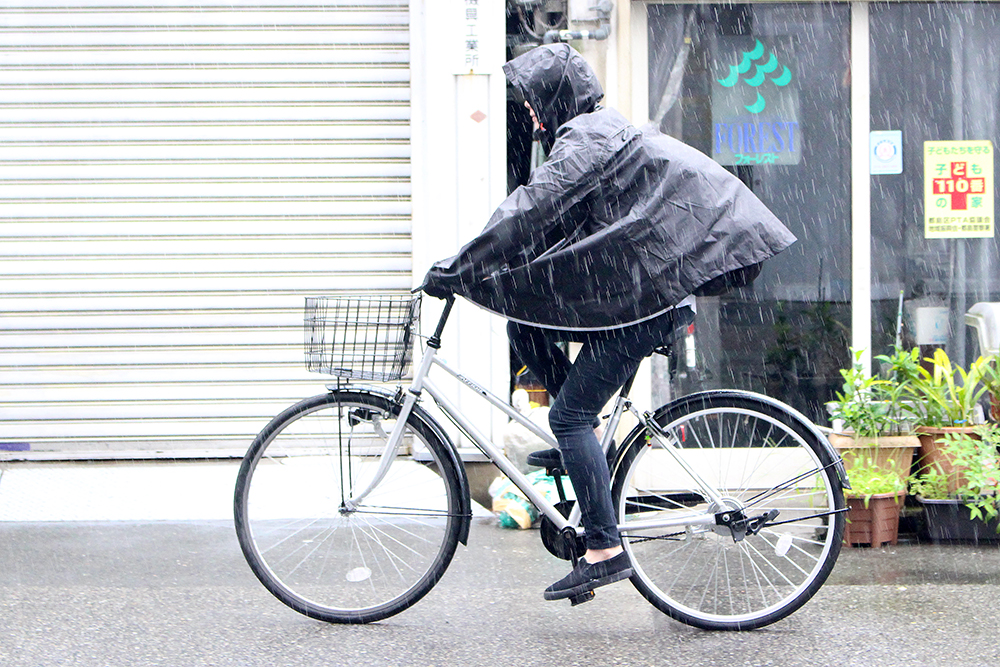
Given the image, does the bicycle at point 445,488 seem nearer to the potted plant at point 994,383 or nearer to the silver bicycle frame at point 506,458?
the silver bicycle frame at point 506,458

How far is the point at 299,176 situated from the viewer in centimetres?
641

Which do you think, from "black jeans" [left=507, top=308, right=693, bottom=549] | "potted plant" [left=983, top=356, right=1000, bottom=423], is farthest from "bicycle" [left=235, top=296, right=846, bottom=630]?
"potted plant" [left=983, top=356, right=1000, bottom=423]

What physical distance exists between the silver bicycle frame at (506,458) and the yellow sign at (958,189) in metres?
3.41

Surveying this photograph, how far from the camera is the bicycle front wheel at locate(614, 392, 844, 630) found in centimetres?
362

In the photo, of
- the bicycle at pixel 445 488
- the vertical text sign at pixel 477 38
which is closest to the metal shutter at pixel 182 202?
the vertical text sign at pixel 477 38

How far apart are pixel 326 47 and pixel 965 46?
3.88 m

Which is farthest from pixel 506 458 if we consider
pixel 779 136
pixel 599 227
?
pixel 779 136

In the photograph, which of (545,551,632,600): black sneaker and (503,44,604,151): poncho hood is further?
(545,551,632,600): black sneaker

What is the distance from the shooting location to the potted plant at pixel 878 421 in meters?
5.12

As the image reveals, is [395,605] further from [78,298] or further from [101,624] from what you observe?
[78,298]

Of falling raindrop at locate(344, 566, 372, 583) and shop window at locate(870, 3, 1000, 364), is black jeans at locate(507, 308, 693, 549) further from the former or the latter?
shop window at locate(870, 3, 1000, 364)

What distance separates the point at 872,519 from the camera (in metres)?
4.96

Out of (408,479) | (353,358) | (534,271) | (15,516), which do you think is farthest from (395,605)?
(15,516)

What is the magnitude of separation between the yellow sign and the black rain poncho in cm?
327
